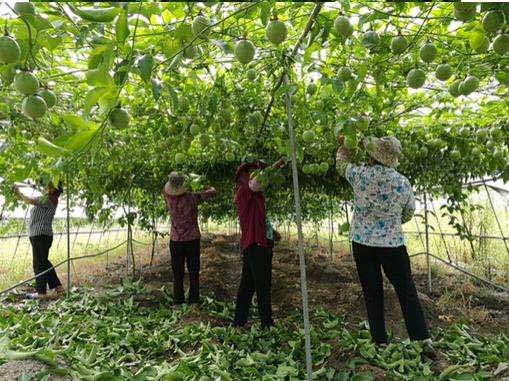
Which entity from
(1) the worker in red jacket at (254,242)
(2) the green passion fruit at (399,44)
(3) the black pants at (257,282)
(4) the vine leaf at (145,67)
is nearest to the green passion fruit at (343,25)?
(2) the green passion fruit at (399,44)

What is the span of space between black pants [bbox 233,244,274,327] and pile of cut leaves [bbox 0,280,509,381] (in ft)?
0.56

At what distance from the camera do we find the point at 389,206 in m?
3.39

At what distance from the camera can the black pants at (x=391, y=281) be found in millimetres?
3330

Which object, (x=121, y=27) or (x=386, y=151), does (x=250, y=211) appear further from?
(x=121, y=27)

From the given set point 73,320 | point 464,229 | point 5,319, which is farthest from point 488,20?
point 464,229

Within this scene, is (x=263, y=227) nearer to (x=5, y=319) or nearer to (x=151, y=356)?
(x=151, y=356)

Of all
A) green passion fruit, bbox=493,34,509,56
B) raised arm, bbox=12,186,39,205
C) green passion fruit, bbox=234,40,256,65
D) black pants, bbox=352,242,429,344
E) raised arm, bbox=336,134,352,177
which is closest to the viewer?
green passion fruit, bbox=493,34,509,56

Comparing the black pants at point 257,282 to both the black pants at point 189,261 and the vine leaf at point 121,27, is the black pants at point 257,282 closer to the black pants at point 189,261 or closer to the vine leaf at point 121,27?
the black pants at point 189,261

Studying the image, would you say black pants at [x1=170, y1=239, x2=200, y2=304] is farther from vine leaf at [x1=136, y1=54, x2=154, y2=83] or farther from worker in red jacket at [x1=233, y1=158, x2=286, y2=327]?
vine leaf at [x1=136, y1=54, x2=154, y2=83]

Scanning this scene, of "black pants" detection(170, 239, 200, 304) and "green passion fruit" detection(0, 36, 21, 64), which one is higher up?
"green passion fruit" detection(0, 36, 21, 64)

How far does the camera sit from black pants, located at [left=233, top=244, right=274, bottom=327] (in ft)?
13.2

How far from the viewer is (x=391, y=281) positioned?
3408 millimetres

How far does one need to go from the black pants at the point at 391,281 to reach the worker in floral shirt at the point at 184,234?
7.06ft

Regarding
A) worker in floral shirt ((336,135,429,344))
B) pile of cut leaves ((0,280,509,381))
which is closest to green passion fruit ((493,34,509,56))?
worker in floral shirt ((336,135,429,344))
